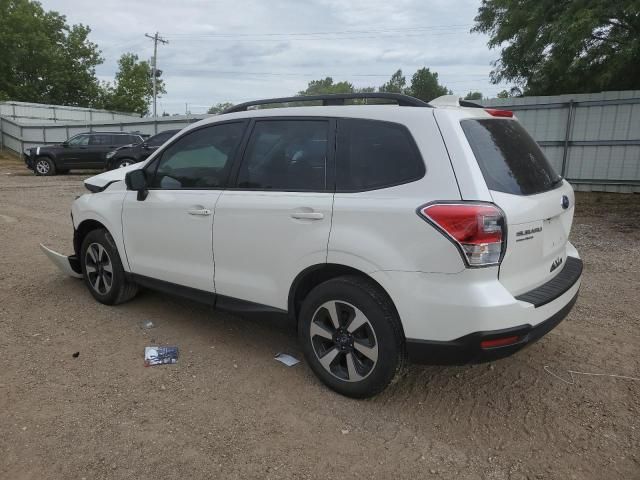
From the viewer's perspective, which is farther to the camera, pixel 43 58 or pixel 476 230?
pixel 43 58

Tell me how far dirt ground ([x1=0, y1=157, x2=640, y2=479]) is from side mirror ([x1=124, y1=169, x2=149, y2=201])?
109 cm

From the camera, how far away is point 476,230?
7.88 ft

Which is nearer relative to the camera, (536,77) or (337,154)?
(337,154)

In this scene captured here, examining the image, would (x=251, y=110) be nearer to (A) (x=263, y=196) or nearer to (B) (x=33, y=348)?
(A) (x=263, y=196)

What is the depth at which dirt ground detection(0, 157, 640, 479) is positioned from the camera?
96.9 inches

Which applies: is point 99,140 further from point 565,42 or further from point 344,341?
point 344,341

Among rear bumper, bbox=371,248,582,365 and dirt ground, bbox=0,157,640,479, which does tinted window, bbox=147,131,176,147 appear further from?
rear bumper, bbox=371,248,582,365

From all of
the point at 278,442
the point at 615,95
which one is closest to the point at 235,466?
the point at 278,442

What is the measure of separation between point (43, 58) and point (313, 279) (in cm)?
4383

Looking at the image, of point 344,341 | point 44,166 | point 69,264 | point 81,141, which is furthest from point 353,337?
point 44,166

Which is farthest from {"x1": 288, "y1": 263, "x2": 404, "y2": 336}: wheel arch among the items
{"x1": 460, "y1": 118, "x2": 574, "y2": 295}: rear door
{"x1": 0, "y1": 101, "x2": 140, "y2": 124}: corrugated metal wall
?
{"x1": 0, "y1": 101, "x2": 140, "y2": 124}: corrugated metal wall

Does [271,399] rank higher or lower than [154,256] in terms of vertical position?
lower

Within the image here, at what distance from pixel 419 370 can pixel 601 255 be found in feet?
13.9

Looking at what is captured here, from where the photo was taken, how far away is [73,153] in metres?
18.7
